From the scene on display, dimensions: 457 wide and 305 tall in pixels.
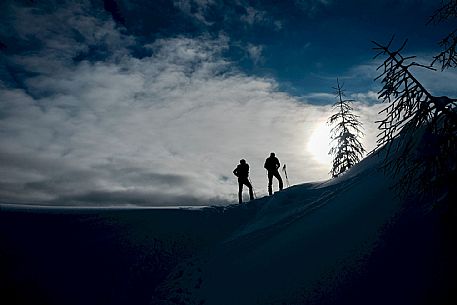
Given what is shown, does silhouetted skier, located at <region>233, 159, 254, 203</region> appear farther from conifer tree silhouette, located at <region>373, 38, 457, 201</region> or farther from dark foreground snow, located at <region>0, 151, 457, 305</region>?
conifer tree silhouette, located at <region>373, 38, 457, 201</region>

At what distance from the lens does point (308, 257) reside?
6.81 metres

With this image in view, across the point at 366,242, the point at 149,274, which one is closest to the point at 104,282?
the point at 149,274

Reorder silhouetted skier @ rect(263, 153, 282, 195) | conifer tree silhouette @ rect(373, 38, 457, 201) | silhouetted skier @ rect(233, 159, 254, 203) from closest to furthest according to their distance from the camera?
conifer tree silhouette @ rect(373, 38, 457, 201), silhouetted skier @ rect(233, 159, 254, 203), silhouetted skier @ rect(263, 153, 282, 195)

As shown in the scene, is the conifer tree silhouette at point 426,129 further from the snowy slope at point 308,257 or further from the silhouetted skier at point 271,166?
the silhouetted skier at point 271,166

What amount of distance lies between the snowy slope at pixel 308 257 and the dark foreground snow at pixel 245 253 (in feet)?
0.08

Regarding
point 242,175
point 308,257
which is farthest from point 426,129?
point 242,175

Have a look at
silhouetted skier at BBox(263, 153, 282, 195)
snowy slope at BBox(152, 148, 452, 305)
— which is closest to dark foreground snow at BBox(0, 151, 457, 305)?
snowy slope at BBox(152, 148, 452, 305)

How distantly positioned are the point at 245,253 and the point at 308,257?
1736mm

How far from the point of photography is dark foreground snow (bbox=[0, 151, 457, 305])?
18.6 ft

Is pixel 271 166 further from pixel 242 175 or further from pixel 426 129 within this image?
pixel 426 129

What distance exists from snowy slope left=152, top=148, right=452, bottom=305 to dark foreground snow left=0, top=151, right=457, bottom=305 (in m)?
0.02

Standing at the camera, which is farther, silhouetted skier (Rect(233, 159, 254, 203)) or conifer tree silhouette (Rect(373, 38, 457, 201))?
silhouetted skier (Rect(233, 159, 254, 203))

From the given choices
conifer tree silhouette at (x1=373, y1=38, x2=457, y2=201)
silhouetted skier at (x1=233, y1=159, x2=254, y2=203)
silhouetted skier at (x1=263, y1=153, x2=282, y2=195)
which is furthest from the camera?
silhouetted skier at (x1=263, y1=153, x2=282, y2=195)

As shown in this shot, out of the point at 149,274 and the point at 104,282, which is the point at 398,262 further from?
the point at 104,282
